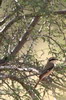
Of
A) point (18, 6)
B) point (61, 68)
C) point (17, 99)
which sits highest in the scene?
point (18, 6)

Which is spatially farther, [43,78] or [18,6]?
[18,6]

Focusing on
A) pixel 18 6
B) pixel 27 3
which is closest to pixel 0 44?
pixel 18 6

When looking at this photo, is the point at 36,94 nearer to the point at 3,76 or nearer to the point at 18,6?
the point at 3,76

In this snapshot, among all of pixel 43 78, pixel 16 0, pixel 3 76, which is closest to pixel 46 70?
pixel 43 78

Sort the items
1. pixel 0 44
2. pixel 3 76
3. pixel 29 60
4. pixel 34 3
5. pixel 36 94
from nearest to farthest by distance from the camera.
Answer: pixel 3 76 → pixel 36 94 → pixel 34 3 → pixel 29 60 → pixel 0 44

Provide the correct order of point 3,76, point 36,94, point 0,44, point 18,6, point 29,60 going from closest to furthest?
point 3,76 → point 36,94 → point 18,6 → point 29,60 → point 0,44

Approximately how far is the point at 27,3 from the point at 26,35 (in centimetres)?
138

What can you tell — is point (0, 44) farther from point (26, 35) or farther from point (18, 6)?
point (18, 6)

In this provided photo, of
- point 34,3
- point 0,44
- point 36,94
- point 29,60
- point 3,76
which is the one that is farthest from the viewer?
point 0,44

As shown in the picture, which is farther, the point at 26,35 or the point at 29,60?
the point at 26,35

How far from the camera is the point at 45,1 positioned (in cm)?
550

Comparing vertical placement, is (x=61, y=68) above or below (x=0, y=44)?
above

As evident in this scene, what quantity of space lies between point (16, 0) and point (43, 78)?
1920mm

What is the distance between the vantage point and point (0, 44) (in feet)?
20.1
